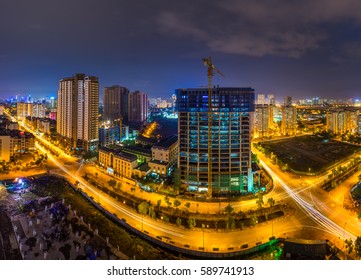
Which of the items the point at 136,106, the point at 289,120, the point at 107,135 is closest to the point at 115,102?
the point at 136,106

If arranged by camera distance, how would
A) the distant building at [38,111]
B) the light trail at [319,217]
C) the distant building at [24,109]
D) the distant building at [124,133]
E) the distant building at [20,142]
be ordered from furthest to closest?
the distant building at [24,109] < the distant building at [38,111] < the distant building at [124,133] < the distant building at [20,142] < the light trail at [319,217]

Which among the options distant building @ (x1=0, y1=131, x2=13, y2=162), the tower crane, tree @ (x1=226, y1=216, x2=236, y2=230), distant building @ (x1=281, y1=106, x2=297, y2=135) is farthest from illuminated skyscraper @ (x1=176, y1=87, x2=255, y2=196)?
distant building @ (x1=281, y1=106, x2=297, y2=135)

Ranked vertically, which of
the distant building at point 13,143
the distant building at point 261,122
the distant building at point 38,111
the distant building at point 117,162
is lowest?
the distant building at point 117,162

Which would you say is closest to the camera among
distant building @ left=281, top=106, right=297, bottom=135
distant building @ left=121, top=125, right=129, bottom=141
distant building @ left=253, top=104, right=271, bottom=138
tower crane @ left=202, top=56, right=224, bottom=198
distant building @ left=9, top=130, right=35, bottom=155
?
tower crane @ left=202, top=56, right=224, bottom=198

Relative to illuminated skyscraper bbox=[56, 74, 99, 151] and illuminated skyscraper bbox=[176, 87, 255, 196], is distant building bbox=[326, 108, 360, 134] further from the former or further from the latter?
illuminated skyscraper bbox=[56, 74, 99, 151]

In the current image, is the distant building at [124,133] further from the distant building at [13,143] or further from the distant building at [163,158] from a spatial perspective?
the distant building at [163,158]

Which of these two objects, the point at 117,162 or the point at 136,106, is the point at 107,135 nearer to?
the point at 117,162

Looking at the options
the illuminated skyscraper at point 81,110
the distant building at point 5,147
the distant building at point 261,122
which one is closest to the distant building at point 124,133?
the illuminated skyscraper at point 81,110
